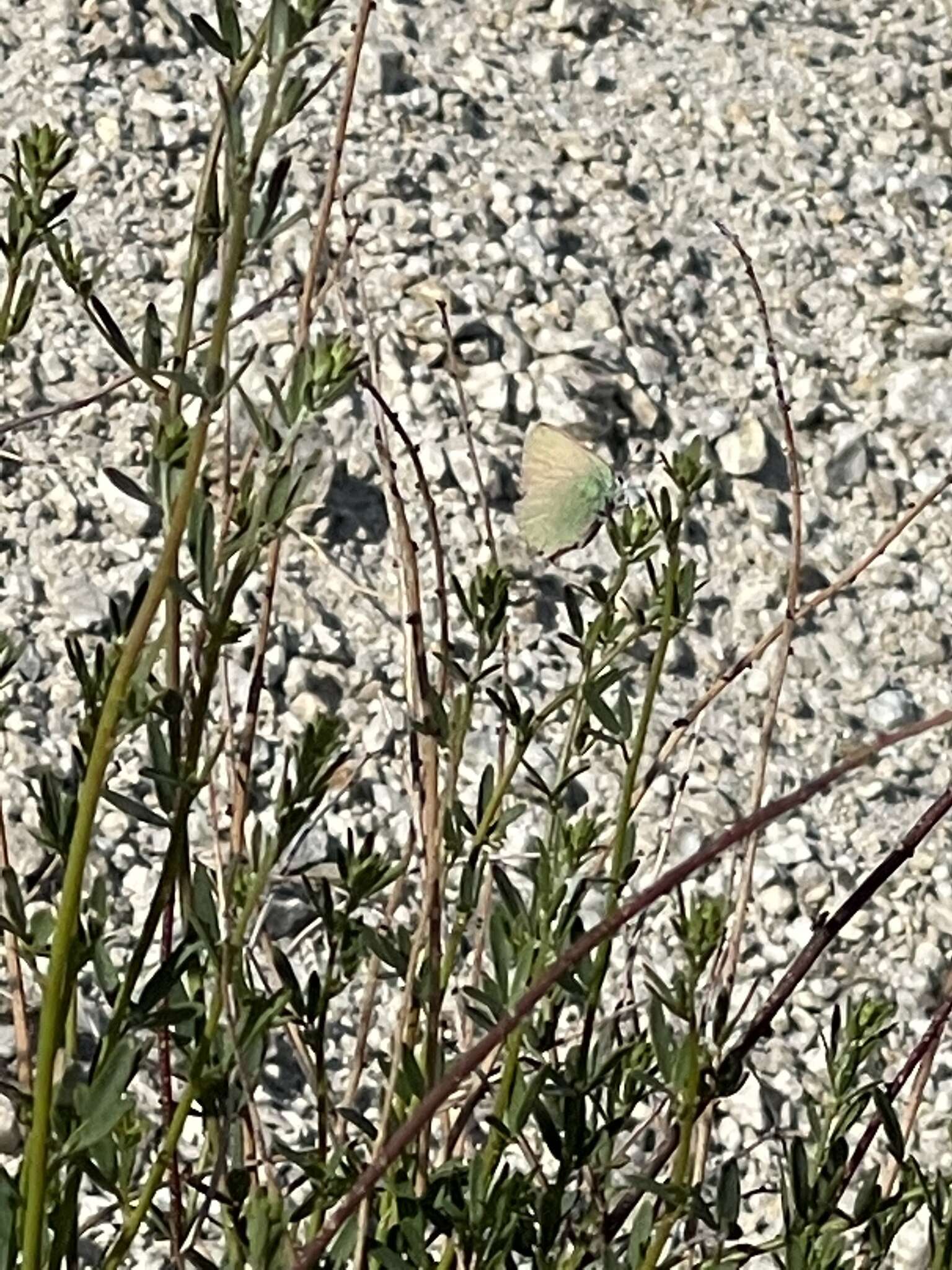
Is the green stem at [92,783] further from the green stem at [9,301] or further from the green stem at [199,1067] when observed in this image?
the green stem at [9,301]

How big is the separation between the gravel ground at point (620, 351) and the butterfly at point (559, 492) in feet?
0.34

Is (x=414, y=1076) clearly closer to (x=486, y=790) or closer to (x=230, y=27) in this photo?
(x=486, y=790)

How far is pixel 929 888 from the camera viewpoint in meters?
2.75

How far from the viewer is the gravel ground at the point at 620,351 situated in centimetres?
269

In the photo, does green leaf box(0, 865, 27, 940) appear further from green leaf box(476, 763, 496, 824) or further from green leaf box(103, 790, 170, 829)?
green leaf box(476, 763, 496, 824)

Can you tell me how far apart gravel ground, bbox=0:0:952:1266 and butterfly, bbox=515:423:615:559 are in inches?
4.1

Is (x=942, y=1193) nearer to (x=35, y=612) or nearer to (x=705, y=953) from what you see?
(x=705, y=953)

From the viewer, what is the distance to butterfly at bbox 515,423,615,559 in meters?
2.78

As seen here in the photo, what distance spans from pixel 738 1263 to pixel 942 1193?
0.52ft

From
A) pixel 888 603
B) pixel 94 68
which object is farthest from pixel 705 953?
pixel 94 68

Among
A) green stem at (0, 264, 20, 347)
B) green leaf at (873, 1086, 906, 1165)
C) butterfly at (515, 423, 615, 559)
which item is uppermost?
butterfly at (515, 423, 615, 559)

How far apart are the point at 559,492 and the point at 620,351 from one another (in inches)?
18.8

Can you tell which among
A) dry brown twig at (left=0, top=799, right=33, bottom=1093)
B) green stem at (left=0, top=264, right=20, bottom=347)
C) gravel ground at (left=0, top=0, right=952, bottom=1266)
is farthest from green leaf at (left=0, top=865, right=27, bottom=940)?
gravel ground at (left=0, top=0, right=952, bottom=1266)

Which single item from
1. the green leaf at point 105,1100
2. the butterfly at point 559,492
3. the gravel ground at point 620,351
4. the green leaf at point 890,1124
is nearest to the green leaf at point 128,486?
the green leaf at point 105,1100
